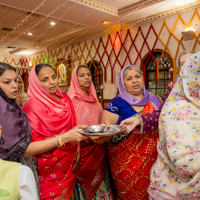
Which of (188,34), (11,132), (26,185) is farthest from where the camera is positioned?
(188,34)

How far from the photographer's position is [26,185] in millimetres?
807

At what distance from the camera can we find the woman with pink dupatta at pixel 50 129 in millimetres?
1415

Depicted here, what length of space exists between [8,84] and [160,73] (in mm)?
4900

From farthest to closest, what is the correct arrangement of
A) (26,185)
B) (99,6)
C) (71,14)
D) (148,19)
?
1. (148,19)
2. (71,14)
3. (99,6)
4. (26,185)

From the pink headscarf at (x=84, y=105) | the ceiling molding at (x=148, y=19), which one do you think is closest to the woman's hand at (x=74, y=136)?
the pink headscarf at (x=84, y=105)

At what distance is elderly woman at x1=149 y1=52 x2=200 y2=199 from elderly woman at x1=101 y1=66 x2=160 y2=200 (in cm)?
54

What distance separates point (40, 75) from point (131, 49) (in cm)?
480

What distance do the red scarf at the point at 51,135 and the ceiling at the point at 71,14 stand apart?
3.23 m

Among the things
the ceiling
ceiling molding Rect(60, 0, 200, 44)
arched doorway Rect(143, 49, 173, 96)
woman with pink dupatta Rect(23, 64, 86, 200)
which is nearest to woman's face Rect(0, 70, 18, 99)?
woman with pink dupatta Rect(23, 64, 86, 200)

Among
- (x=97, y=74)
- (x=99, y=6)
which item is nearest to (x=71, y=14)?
(x=99, y=6)

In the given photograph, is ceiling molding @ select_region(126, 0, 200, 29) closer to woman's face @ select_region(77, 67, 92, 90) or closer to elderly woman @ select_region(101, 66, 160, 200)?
woman's face @ select_region(77, 67, 92, 90)

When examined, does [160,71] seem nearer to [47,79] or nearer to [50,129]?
[47,79]

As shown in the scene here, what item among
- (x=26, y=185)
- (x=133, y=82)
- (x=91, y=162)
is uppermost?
(x=133, y=82)

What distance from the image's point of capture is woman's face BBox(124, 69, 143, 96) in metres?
1.73
